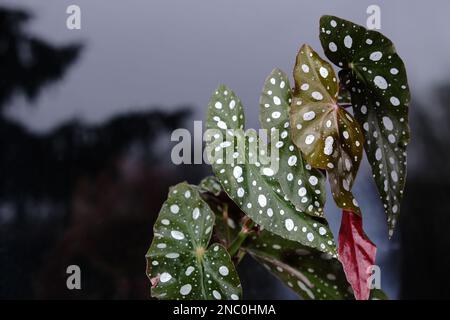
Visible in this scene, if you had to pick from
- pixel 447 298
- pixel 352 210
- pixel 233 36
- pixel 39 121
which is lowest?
pixel 447 298

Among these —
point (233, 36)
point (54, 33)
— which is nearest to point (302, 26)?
point (233, 36)

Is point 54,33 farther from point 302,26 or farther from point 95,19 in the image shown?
point 302,26

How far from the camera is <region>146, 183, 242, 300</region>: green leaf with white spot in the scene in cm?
73

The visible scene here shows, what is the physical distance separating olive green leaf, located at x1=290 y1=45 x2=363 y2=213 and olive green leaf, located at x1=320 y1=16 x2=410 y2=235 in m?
0.04

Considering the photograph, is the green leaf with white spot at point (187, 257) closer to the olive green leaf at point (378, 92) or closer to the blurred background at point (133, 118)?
the olive green leaf at point (378, 92)

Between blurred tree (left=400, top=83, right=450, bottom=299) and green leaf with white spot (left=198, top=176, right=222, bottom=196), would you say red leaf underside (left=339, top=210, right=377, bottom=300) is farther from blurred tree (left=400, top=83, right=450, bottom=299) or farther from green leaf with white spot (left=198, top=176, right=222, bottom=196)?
blurred tree (left=400, top=83, right=450, bottom=299)

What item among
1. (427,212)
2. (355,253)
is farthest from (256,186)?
(427,212)

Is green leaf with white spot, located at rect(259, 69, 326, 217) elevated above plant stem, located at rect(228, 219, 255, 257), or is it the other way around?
green leaf with white spot, located at rect(259, 69, 326, 217)

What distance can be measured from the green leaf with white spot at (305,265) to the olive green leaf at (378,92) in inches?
6.9

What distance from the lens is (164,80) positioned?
141 cm

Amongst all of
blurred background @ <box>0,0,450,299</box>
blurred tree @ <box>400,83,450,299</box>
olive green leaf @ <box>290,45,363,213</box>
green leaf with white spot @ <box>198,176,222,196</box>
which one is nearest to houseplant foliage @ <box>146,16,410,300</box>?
olive green leaf @ <box>290,45,363,213</box>

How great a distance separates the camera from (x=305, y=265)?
877 millimetres

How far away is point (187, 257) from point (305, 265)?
23 cm

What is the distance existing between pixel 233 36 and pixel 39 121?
57 cm
